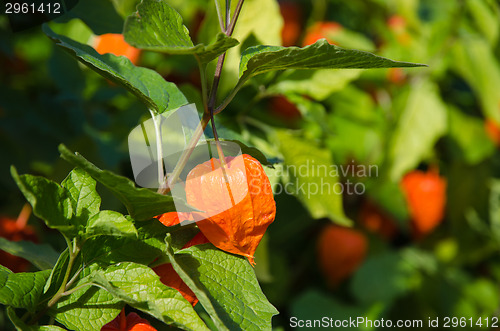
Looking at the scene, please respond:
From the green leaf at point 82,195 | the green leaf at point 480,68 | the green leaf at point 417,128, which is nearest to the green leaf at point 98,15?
the green leaf at point 82,195

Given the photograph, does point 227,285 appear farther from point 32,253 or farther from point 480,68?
point 480,68

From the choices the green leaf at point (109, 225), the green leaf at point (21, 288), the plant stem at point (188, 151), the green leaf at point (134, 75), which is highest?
→ the green leaf at point (134, 75)

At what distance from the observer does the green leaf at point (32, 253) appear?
447 millimetres

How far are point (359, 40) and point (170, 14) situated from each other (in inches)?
35.6

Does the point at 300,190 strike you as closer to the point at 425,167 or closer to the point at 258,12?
the point at 258,12

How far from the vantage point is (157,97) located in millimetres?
417

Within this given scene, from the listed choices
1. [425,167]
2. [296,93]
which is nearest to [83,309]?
[296,93]

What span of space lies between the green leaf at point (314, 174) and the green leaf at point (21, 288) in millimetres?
330

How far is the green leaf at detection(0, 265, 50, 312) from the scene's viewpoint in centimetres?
35

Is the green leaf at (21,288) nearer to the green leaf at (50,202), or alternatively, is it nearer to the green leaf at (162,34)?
the green leaf at (50,202)

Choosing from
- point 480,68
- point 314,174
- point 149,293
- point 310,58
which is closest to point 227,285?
point 149,293

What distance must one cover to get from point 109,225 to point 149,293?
0.06 m

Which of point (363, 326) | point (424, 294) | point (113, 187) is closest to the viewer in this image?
point (113, 187)

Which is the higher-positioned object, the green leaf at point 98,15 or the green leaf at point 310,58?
the green leaf at point 98,15
